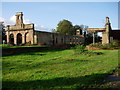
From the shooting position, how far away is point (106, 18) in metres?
29.0

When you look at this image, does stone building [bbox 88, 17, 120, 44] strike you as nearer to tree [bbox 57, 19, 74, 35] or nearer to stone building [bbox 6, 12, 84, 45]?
stone building [bbox 6, 12, 84, 45]

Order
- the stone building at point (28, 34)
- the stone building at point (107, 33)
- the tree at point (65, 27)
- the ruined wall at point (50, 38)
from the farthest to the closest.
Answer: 1. the tree at point (65, 27)
2. the ruined wall at point (50, 38)
3. the stone building at point (28, 34)
4. the stone building at point (107, 33)

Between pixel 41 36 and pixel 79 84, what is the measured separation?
2528 cm

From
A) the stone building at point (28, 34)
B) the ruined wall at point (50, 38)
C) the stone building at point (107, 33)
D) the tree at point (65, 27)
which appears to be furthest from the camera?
the tree at point (65, 27)

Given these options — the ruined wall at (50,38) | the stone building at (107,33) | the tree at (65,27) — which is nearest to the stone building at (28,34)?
the ruined wall at (50,38)

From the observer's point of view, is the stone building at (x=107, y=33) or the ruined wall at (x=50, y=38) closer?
the stone building at (x=107, y=33)

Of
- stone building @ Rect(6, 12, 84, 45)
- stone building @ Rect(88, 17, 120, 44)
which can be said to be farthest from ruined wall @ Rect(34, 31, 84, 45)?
stone building @ Rect(88, 17, 120, 44)

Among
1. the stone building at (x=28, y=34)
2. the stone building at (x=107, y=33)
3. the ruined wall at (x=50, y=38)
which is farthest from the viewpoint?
the ruined wall at (x=50, y=38)

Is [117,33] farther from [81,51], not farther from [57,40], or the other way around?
[81,51]

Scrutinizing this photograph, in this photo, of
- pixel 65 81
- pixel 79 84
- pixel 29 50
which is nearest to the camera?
pixel 79 84

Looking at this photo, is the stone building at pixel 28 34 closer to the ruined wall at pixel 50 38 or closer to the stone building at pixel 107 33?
the ruined wall at pixel 50 38

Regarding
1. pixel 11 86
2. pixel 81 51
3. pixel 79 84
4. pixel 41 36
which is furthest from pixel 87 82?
pixel 41 36

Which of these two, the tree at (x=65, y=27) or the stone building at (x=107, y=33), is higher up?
the tree at (x=65, y=27)

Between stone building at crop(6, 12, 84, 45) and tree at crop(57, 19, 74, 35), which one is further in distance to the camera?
tree at crop(57, 19, 74, 35)
